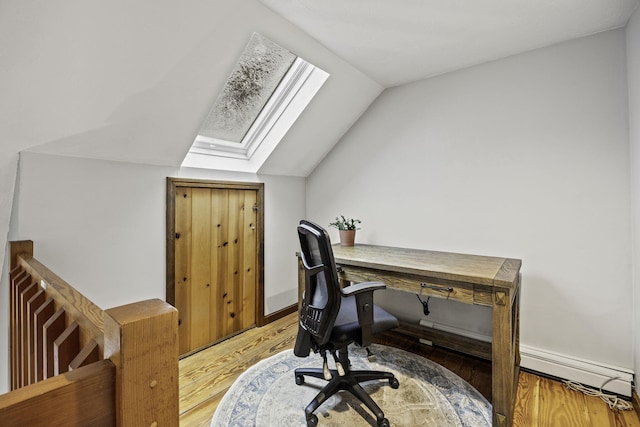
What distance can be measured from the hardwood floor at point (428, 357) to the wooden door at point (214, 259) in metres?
0.18

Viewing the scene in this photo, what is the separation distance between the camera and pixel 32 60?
127 cm

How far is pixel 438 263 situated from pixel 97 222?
2112 millimetres

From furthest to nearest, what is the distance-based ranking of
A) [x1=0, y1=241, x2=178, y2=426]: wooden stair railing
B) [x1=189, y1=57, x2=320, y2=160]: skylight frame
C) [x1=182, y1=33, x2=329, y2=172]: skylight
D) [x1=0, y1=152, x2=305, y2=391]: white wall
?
1. [x1=189, y1=57, x2=320, y2=160]: skylight frame
2. [x1=182, y1=33, x2=329, y2=172]: skylight
3. [x1=0, y1=152, x2=305, y2=391]: white wall
4. [x1=0, y1=241, x2=178, y2=426]: wooden stair railing

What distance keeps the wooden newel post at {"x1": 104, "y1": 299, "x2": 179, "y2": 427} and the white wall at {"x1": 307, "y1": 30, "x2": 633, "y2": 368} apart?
7.43 ft

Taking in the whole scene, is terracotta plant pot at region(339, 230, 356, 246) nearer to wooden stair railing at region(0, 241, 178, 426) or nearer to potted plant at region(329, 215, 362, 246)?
potted plant at region(329, 215, 362, 246)

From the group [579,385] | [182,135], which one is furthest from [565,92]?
[182,135]

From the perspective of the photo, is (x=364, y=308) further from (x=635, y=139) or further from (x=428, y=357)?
(x=635, y=139)

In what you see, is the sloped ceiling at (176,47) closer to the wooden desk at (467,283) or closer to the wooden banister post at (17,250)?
the wooden banister post at (17,250)

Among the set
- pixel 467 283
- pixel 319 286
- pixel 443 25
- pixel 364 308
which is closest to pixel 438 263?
pixel 467 283

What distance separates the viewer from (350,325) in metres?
1.65

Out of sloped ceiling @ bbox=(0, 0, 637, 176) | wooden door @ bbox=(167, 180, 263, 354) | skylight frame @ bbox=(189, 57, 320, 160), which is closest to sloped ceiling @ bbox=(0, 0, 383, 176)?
sloped ceiling @ bbox=(0, 0, 637, 176)

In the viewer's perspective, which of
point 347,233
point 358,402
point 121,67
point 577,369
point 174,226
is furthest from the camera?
point 347,233

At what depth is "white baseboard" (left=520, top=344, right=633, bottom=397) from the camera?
1814mm

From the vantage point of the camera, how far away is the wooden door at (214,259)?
232 centimetres
